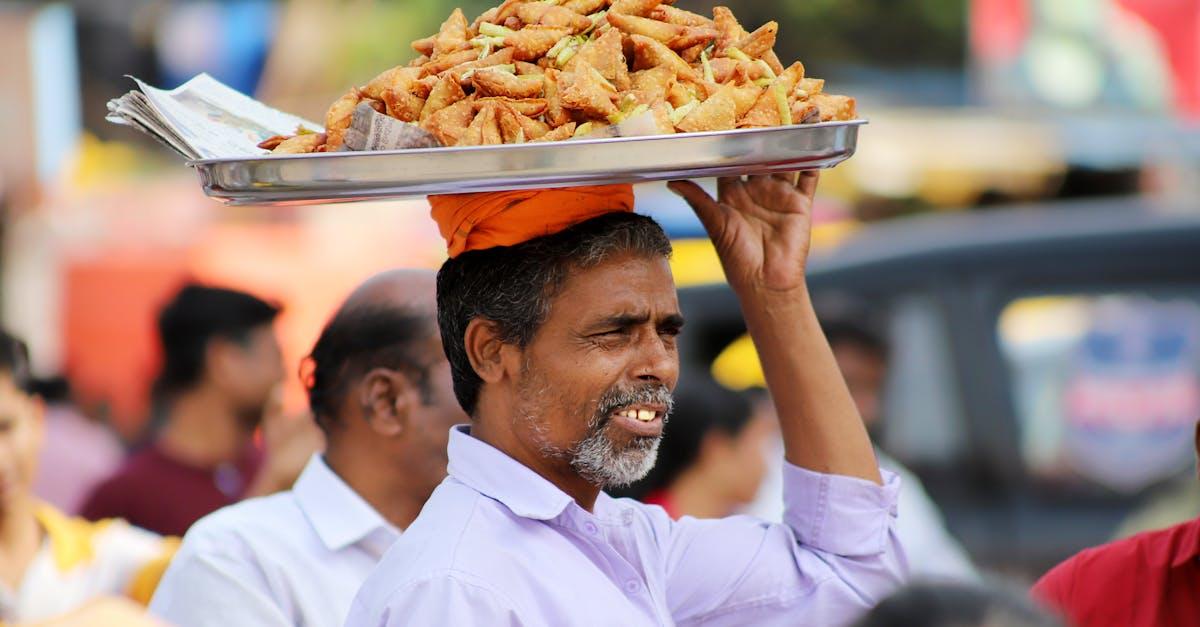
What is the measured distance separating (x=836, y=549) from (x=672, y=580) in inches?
10.6

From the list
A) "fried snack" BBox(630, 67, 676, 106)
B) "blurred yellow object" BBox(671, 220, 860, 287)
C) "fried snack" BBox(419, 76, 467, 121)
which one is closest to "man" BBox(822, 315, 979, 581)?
"blurred yellow object" BBox(671, 220, 860, 287)

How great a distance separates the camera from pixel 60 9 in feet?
44.4

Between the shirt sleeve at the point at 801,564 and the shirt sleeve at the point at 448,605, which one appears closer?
the shirt sleeve at the point at 448,605

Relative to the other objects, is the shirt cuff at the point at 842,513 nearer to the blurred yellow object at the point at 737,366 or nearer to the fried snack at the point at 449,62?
the fried snack at the point at 449,62

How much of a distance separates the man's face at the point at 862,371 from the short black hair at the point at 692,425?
520mm

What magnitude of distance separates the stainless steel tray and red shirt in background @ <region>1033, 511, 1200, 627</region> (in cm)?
101

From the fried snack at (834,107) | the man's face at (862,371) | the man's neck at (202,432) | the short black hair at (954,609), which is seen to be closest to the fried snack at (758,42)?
the fried snack at (834,107)

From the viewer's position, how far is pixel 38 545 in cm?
404

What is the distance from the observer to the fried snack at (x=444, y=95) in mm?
2246

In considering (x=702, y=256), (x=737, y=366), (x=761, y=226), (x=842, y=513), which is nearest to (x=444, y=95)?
(x=761, y=226)

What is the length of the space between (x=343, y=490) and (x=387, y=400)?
210 mm

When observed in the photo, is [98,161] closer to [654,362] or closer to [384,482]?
[384,482]

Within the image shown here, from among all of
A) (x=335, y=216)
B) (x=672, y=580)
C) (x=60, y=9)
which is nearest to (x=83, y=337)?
(x=335, y=216)

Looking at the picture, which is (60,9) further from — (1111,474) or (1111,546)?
(1111,546)
